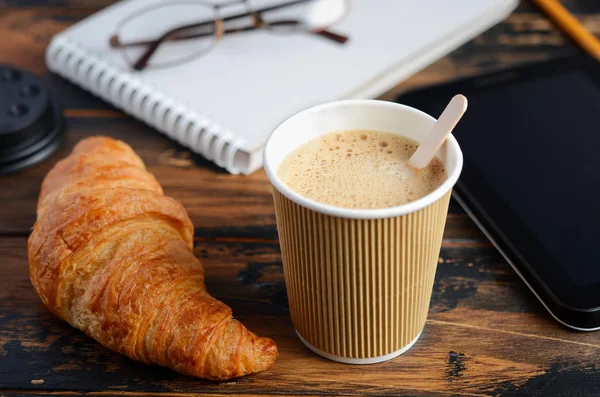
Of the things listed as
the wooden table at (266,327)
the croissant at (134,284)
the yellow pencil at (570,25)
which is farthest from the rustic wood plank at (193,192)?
the yellow pencil at (570,25)

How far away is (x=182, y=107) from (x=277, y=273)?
0.39 meters

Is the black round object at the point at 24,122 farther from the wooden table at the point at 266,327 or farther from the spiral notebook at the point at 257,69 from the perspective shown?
the spiral notebook at the point at 257,69

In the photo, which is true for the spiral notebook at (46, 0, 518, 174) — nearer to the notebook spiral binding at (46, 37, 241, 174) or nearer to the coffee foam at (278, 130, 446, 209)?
the notebook spiral binding at (46, 37, 241, 174)

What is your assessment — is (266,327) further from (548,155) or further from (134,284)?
(548,155)

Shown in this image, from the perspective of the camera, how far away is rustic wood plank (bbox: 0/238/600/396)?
0.85 metres

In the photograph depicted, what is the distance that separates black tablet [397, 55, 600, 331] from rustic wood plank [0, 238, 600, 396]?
4 centimetres

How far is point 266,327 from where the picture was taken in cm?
93

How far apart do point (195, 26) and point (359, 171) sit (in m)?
0.72

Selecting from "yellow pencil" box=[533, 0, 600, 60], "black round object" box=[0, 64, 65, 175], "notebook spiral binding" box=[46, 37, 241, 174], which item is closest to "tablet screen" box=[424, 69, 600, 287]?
"yellow pencil" box=[533, 0, 600, 60]

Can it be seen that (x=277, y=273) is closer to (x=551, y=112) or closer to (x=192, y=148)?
(x=192, y=148)

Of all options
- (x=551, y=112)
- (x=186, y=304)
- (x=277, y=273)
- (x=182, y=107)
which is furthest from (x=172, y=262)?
(x=551, y=112)

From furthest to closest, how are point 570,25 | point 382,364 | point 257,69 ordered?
point 570,25
point 257,69
point 382,364

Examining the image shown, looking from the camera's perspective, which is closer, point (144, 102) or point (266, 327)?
point (266, 327)

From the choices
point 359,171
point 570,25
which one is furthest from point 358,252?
point 570,25
